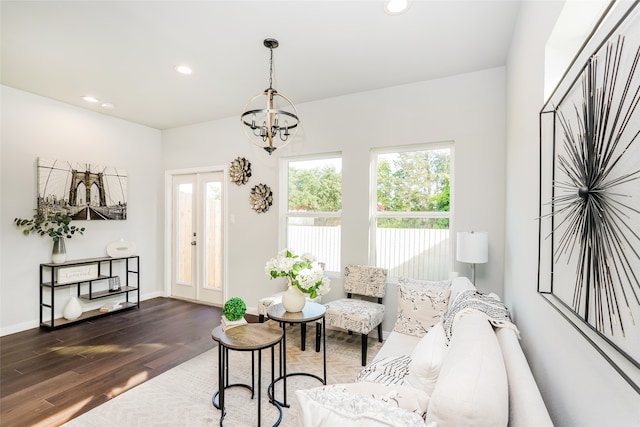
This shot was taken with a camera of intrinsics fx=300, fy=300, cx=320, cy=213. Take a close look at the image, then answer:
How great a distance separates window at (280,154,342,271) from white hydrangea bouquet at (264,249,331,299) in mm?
1330

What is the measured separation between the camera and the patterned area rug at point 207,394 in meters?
2.06

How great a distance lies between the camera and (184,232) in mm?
5180

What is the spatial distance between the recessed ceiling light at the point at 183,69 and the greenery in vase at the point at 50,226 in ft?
8.33

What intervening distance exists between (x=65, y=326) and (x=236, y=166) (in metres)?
3.00

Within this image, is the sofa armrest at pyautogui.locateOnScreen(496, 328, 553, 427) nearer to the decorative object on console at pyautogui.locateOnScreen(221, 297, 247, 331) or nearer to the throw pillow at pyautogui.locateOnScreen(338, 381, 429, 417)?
the throw pillow at pyautogui.locateOnScreen(338, 381, 429, 417)

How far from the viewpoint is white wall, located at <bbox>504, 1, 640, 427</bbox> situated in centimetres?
81

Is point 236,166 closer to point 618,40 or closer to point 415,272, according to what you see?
point 415,272

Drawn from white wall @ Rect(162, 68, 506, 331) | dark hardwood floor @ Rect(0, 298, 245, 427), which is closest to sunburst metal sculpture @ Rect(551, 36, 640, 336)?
white wall @ Rect(162, 68, 506, 331)

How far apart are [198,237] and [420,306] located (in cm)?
380

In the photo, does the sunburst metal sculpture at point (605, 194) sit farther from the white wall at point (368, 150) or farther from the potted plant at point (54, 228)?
the potted plant at point (54, 228)

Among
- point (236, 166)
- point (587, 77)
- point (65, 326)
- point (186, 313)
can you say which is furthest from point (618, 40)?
point (65, 326)

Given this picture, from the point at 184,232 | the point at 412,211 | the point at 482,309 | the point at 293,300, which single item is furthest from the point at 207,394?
the point at 184,232

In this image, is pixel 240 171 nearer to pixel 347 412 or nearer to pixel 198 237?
pixel 198 237

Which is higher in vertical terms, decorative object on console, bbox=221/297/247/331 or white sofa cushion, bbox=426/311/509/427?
white sofa cushion, bbox=426/311/509/427
